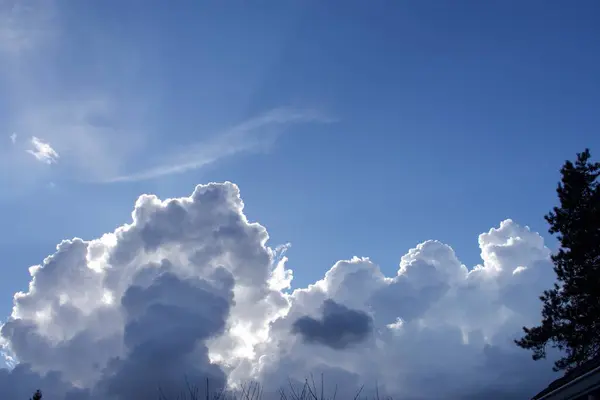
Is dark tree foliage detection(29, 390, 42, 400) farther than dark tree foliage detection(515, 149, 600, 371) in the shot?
Yes

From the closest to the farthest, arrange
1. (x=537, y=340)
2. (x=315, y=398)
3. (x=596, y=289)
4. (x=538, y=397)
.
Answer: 1. (x=538, y=397)
2. (x=315, y=398)
3. (x=596, y=289)
4. (x=537, y=340)

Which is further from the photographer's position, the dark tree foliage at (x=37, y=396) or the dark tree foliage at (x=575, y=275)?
the dark tree foliage at (x=37, y=396)

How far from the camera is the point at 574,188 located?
3347cm

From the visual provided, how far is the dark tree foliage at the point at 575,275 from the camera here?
3147 cm

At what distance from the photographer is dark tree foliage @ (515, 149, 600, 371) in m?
31.5

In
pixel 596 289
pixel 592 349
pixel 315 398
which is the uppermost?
pixel 596 289

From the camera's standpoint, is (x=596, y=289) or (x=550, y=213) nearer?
(x=596, y=289)

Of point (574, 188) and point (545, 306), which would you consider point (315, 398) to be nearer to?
point (545, 306)

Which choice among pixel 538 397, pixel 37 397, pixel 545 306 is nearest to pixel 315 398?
pixel 538 397

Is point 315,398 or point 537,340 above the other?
point 537,340

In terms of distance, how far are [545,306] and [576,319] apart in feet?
6.34

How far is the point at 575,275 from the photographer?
3247 centimetres

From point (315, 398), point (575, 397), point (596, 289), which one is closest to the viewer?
point (575, 397)

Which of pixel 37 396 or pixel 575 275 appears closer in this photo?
pixel 575 275
